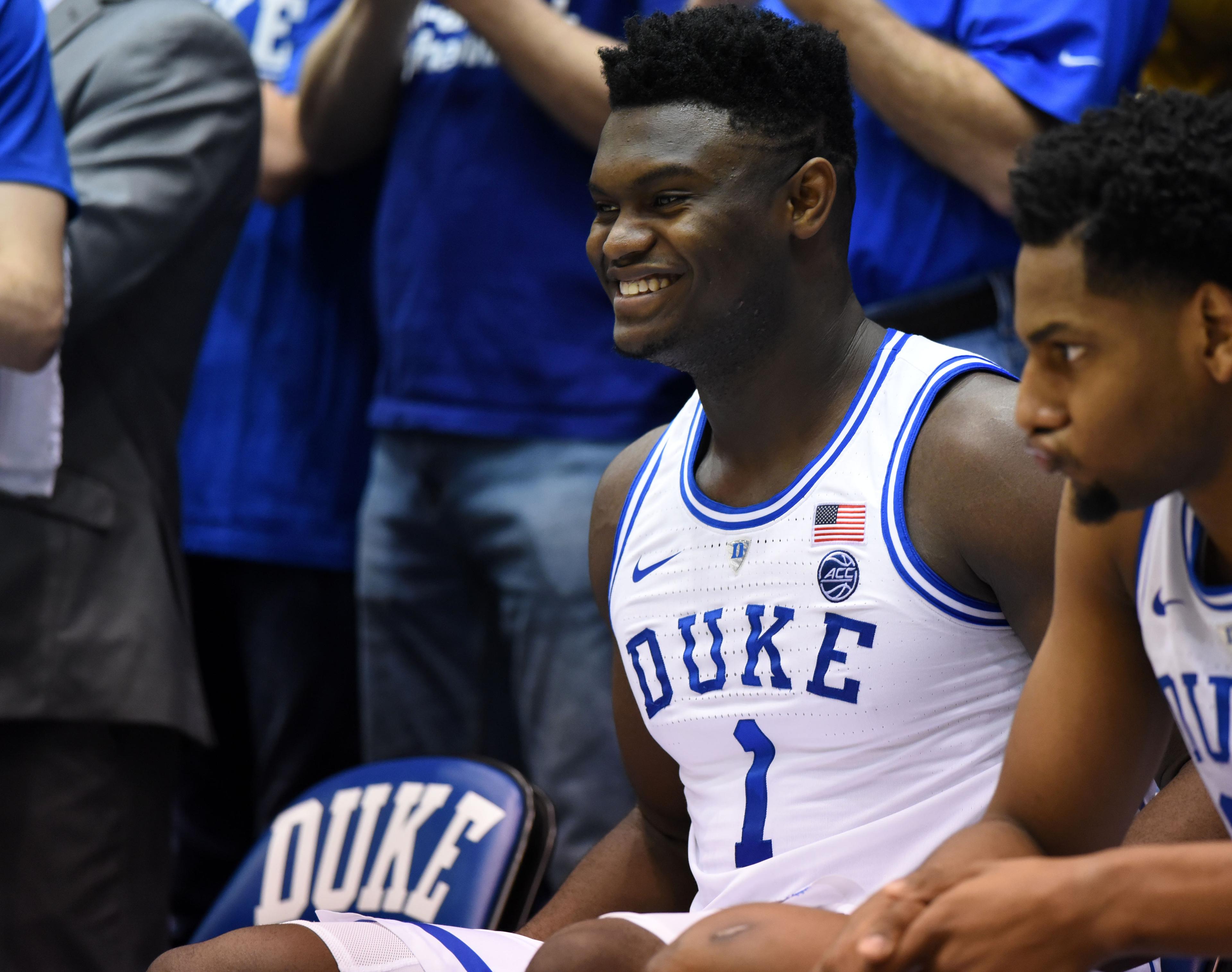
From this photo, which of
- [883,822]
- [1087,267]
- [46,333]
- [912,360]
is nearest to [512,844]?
[883,822]

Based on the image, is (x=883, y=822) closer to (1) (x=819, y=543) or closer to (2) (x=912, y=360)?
(1) (x=819, y=543)

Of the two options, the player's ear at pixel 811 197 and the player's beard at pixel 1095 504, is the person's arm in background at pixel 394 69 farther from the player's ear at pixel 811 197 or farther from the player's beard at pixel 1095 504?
the player's beard at pixel 1095 504

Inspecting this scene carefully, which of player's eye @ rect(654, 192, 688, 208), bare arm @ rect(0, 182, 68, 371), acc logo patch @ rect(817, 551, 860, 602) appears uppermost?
player's eye @ rect(654, 192, 688, 208)

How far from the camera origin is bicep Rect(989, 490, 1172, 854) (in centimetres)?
154

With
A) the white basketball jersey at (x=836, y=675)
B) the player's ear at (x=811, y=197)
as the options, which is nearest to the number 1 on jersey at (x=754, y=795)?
the white basketball jersey at (x=836, y=675)

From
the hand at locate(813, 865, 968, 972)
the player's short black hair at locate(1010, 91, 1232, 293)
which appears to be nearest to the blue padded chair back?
the hand at locate(813, 865, 968, 972)

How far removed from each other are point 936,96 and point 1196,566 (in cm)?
129

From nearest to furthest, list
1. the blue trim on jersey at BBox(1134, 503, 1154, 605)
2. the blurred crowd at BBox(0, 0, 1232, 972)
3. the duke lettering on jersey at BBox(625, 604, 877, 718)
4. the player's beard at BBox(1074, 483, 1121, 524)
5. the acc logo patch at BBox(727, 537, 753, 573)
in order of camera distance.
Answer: the player's beard at BBox(1074, 483, 1121, 524) < the blue trim on jersey at BBox(1134, 503, 1154, 605) < the duke lettering on jersey at BBox(625, 604, 877, 718) < the acc logo patch at BBox(727, 537, 753, 573) < the blurred crowd at BBox(0, 0, 1232, 972)

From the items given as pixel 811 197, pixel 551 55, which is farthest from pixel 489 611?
pixel 811 197

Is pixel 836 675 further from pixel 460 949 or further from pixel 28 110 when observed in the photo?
pixel 28 110

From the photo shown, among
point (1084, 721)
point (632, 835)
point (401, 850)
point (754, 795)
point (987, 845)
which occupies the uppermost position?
point (1084, 721)

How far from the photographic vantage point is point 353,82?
339 cm

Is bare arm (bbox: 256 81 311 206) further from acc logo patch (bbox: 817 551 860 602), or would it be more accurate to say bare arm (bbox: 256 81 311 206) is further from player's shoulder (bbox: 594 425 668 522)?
acc logo patch (bbox: 817 551 860 602)

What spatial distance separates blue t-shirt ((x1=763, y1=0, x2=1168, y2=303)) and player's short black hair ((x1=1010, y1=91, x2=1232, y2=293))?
3.94 ft
